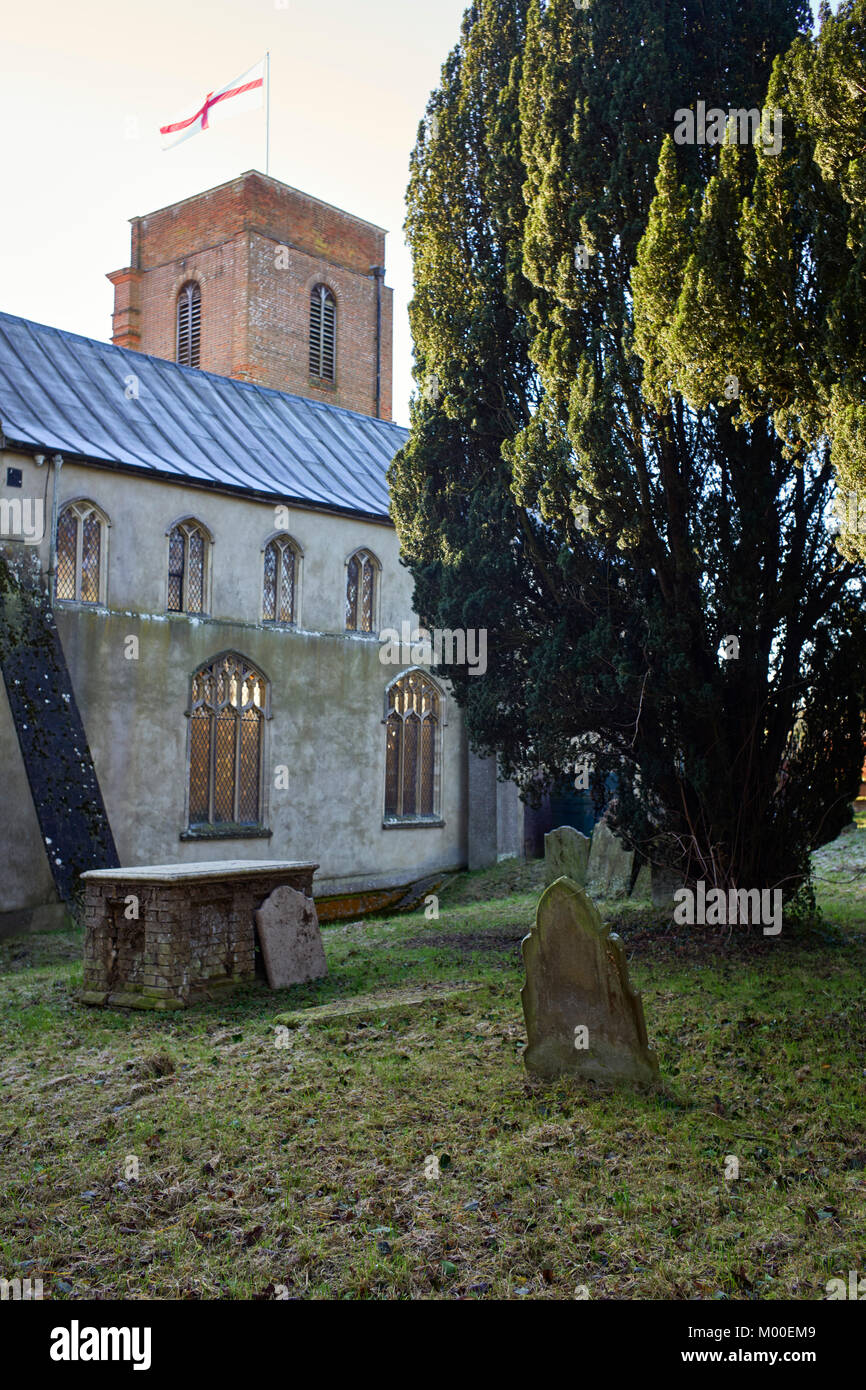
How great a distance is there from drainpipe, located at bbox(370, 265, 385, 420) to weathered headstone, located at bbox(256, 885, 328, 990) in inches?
831

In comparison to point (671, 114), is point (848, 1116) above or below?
below

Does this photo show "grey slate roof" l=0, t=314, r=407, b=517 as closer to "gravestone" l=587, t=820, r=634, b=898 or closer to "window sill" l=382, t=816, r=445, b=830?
"window sill" l=382, t=816, r=445, b=830

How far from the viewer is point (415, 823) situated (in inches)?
726

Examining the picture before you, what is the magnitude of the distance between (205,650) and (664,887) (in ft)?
23.5

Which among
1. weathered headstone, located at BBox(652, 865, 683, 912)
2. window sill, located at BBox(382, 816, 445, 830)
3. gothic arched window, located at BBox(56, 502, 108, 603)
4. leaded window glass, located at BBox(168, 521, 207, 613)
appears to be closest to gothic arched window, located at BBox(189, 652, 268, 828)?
leaded window glass, located at BBox(168, 521, 207, 613)

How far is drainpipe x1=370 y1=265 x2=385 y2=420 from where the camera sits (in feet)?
95.3

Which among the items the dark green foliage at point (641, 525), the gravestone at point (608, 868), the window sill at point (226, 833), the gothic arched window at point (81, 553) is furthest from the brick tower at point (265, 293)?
the dark green foliage at point (641, 525)

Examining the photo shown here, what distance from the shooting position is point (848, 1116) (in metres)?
5.73

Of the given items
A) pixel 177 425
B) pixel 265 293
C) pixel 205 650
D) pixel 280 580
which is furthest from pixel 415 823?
pixel 265 293

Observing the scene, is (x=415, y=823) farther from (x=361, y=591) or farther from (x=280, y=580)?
(x=280, y=580)

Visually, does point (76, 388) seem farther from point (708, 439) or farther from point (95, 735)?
point (708, 439)
